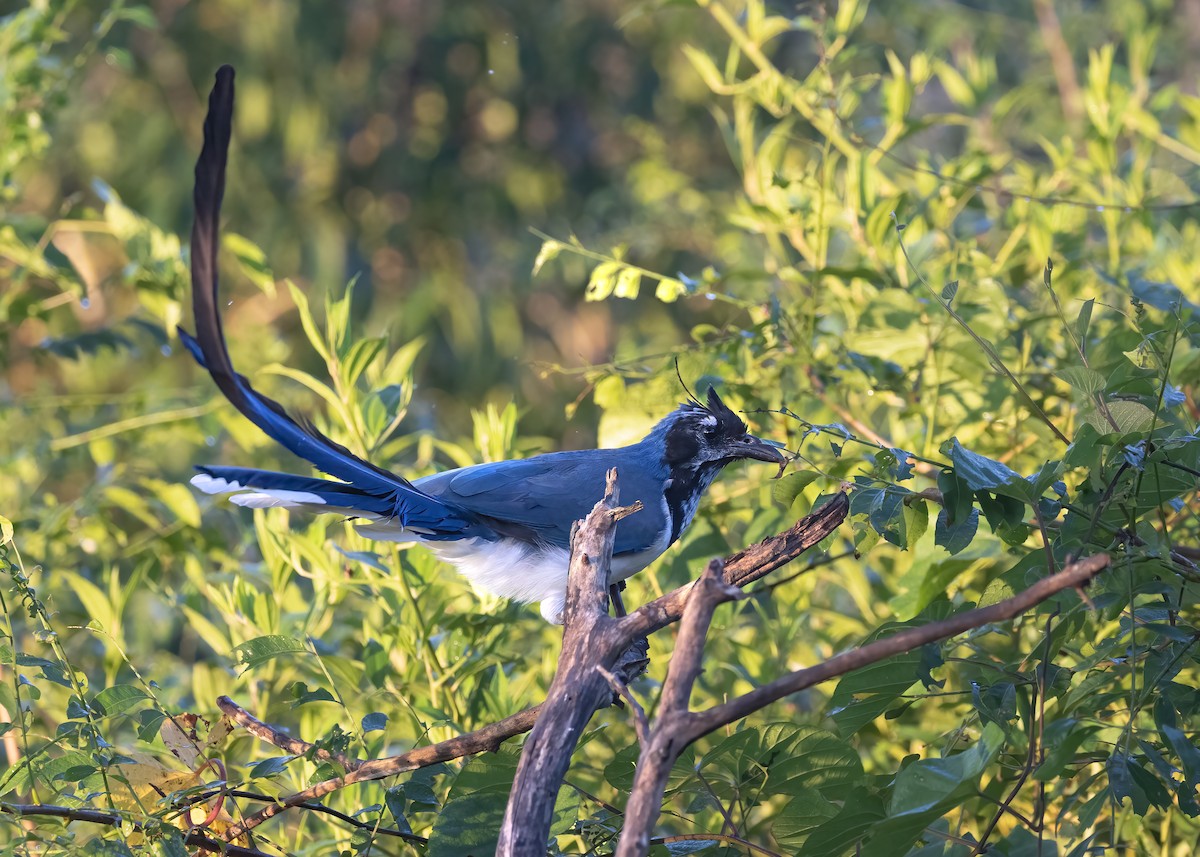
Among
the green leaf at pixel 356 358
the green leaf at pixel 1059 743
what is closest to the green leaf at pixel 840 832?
the green leaf at pixel 1059 743

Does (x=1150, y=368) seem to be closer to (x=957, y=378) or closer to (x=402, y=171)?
(x=957, y=378)

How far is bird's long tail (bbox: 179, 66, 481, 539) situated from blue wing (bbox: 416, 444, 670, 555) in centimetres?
6

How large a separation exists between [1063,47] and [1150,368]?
5.39 meters

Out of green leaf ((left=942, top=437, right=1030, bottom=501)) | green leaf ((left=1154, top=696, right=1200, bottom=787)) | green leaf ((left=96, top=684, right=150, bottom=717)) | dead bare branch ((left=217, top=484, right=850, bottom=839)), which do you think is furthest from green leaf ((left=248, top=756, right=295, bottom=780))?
green leaf ((left=1154, top=696, right=1200, bottom=787))

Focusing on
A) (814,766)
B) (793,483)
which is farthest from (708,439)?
(814,766)

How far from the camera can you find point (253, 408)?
2.45 metres

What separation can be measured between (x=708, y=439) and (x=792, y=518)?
0.49 m

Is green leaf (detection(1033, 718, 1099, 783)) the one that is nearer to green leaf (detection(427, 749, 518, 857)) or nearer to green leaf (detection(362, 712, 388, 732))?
green leaf (detection(427, 749, 518, 857))

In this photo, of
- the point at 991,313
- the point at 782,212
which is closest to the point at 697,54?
the point at 782,212

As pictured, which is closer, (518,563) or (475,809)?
(475,809)

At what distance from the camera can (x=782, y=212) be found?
3.17 metres

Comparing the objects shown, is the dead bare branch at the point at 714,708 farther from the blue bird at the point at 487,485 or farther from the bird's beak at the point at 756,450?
the bird's beak at the point at 756,450

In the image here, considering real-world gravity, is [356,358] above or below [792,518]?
above

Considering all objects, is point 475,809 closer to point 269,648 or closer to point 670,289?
point 269,648
